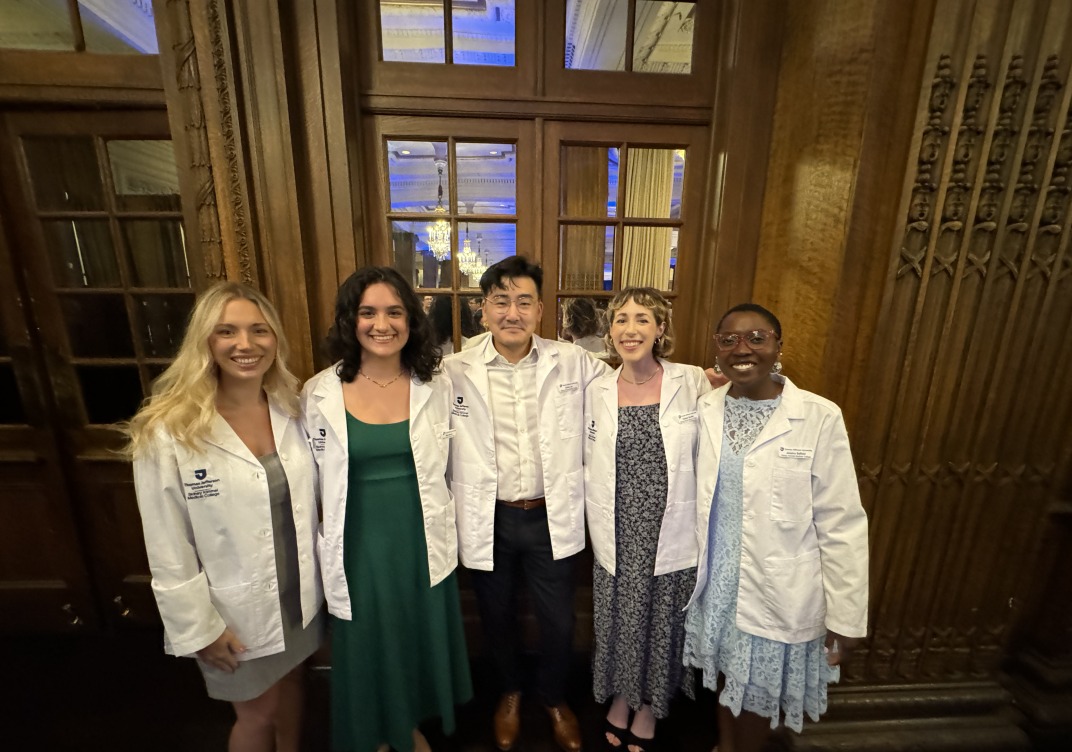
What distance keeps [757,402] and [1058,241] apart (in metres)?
1.27

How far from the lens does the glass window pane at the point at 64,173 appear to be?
1979mm

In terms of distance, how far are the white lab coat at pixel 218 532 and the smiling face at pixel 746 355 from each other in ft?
4.45

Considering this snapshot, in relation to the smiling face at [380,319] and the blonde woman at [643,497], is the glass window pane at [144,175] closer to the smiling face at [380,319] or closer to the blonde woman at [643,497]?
the smiling face at [380,319]

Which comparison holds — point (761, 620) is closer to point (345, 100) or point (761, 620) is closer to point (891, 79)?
point (891, 79)

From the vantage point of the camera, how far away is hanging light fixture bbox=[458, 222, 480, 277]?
2117 millimetres

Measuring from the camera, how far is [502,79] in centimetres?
194

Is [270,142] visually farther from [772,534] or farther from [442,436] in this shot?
[772,534]

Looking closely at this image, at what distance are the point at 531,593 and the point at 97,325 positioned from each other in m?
2.48

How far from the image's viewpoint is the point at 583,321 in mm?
2240

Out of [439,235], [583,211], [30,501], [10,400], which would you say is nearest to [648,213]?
[583,211]

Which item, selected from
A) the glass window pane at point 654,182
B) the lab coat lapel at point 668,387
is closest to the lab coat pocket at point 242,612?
the lab coat lapel at point 668,387

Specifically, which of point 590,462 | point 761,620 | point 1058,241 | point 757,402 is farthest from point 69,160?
point 1058,241

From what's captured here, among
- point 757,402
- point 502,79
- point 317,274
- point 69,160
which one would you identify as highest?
point 502,79

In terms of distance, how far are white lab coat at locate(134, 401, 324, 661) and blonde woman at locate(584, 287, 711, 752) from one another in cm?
101
